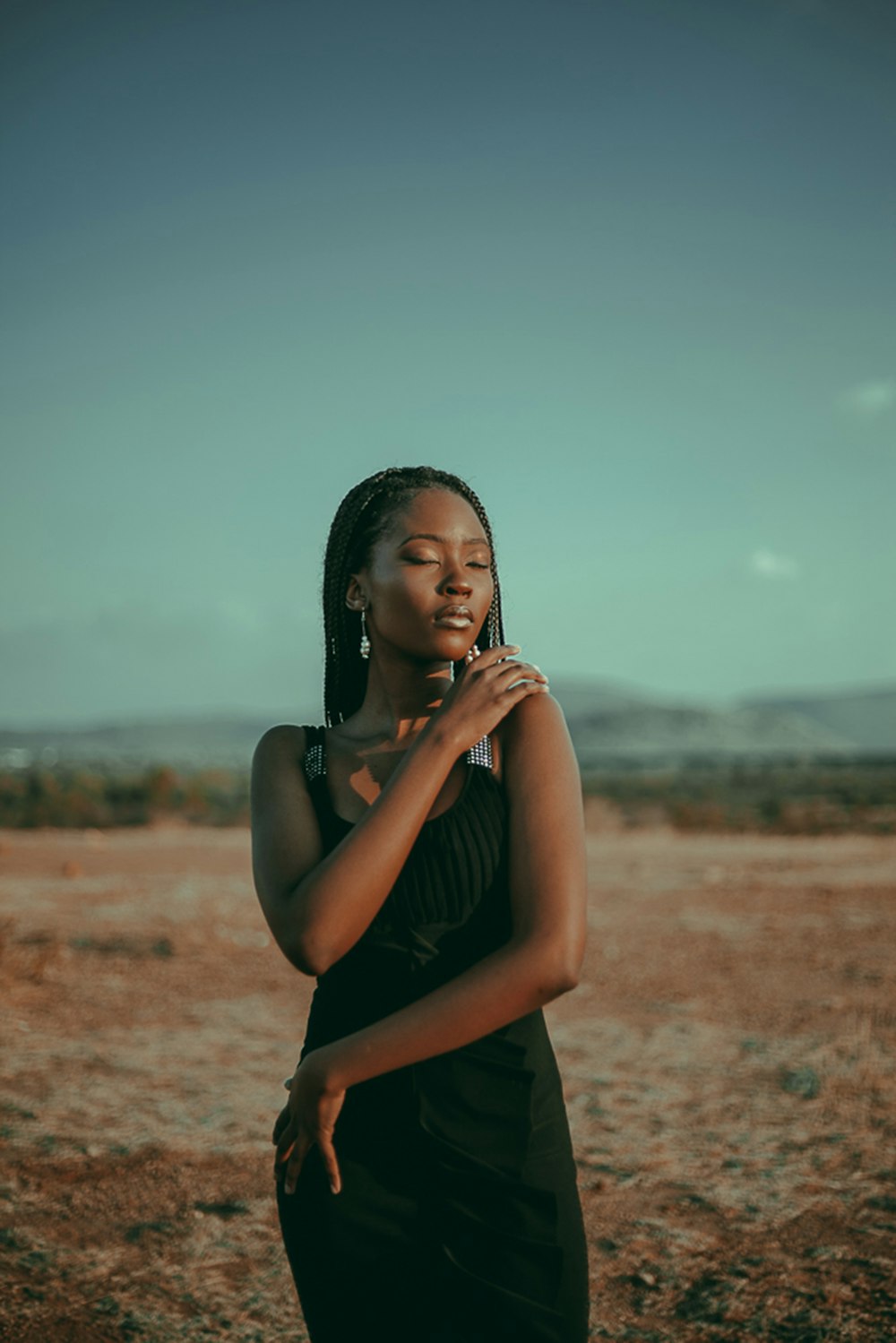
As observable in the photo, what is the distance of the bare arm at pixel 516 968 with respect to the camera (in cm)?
166

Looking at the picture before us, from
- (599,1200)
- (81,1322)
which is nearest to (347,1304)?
(81,1322)

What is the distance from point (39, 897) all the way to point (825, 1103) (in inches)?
378

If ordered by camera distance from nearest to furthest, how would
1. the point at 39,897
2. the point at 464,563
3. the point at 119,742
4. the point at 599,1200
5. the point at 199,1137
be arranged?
the point at 464,563, the point at 599,1200, the point at 199,1137, the point at 39,897, the point at 119,742

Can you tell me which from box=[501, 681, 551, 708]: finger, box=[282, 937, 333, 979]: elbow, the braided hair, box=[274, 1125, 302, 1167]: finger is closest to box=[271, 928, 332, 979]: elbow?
box=[282, 937, 333, 979]: elbow

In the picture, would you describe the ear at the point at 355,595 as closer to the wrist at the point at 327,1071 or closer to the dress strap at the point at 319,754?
the dress strap at the point at 319,754

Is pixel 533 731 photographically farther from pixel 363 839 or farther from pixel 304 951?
pixel 304 951

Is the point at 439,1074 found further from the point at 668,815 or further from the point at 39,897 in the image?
the point at 668,815

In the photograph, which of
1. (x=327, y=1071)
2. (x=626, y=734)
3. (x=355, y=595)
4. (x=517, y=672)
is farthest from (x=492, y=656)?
(x=626, y=734)

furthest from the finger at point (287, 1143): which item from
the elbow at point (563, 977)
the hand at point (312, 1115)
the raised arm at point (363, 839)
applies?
the elbow at point (563, 977)

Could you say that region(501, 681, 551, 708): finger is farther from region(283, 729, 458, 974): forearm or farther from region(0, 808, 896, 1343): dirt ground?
region(0, 808, 896, 1343): dirt ground

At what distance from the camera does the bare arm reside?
1.66m

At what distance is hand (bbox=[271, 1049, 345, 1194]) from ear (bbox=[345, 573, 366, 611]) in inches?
31.8

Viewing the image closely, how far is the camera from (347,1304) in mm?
1790

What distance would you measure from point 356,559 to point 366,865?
0.66m
